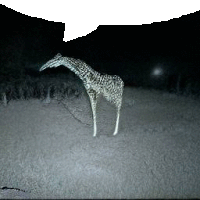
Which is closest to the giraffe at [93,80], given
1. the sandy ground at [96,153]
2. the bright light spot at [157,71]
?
the sandy ground at [96,153]

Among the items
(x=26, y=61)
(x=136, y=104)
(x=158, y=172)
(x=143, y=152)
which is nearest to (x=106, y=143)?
(x=143, y=152)

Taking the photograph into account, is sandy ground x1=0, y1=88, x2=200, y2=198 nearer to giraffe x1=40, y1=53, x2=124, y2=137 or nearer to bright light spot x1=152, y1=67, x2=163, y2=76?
giraffe x1=40, y1=53, x2=124, y2=137

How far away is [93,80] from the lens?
4.40m

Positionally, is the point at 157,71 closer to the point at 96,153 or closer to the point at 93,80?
the point at 93,80

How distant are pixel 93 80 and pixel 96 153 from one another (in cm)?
164

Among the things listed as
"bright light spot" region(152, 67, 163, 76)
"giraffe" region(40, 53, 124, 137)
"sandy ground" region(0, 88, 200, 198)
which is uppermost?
"bright light spot" region(152, 67, 163, 76)

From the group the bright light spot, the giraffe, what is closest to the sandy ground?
the giraffe

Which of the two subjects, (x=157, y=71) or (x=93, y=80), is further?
(x=157, y=71)

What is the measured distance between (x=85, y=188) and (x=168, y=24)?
1353 centimetres

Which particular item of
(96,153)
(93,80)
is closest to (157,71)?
(93,80)

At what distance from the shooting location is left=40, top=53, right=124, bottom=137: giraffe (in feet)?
13.9

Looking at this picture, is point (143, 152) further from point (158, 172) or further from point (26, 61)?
point (26, 61)

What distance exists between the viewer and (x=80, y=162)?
3766 millimetres

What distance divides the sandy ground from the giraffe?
0.77 metres
